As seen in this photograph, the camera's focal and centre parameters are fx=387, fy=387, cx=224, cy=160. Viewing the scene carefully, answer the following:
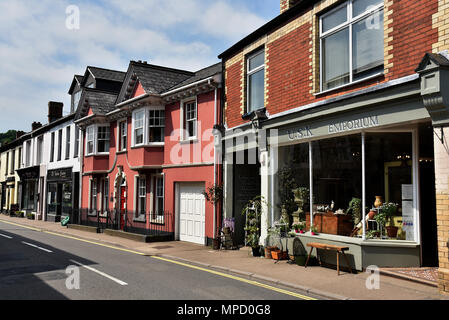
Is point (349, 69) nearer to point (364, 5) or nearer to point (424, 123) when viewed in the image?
point (364, 5)

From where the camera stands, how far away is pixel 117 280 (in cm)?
908

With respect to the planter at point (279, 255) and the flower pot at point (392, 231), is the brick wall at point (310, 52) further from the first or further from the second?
the planter at point (279, 255)

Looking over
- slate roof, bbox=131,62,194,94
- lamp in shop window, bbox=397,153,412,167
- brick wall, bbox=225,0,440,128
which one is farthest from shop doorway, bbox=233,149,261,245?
slate roof, bbox=131,62,194,94

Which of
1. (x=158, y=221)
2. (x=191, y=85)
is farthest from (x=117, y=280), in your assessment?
(x=158, y=221)

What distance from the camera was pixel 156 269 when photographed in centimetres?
1074

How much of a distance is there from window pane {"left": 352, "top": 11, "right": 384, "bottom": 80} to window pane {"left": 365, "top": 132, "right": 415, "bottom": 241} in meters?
1.69

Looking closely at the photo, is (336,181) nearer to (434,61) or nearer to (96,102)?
(434,61)

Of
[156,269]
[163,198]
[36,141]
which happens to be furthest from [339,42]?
[36,141]

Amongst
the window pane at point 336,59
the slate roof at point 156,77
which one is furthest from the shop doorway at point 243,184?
the slate roof at point 156,77

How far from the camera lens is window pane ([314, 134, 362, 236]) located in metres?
10.7

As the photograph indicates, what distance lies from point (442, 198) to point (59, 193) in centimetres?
2854

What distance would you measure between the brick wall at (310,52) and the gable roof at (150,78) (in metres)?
5.39

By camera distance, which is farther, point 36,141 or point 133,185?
point 36,141
